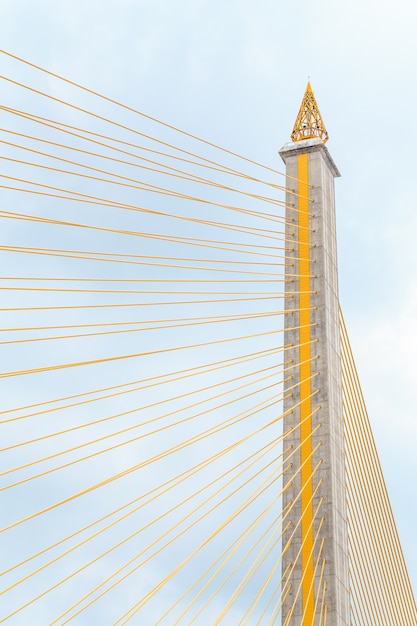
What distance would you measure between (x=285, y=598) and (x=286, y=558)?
62 cm

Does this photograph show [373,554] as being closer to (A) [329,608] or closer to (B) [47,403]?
(A) [329,608]

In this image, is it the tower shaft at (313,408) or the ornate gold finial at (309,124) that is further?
the ornate gold finial at (309,124)

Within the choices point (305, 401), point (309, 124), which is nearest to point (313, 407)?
point (305, 401)

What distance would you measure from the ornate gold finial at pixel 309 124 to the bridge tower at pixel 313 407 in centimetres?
11

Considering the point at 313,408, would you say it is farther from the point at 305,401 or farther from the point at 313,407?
the point at 305,401

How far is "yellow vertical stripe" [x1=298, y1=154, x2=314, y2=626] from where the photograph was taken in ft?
51.5

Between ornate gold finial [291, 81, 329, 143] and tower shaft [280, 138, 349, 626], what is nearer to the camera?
tower shaft [280, 138, 349, 626]

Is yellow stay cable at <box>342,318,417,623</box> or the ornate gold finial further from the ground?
the ornate gold finial

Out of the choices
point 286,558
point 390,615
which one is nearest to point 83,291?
point 286,558

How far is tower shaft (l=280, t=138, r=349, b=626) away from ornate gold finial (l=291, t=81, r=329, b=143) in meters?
0.37

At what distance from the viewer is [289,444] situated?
1659 cm

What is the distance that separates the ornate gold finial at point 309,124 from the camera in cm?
1933

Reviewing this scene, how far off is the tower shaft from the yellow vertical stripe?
0.02 meters

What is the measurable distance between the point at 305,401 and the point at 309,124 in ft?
18.5
